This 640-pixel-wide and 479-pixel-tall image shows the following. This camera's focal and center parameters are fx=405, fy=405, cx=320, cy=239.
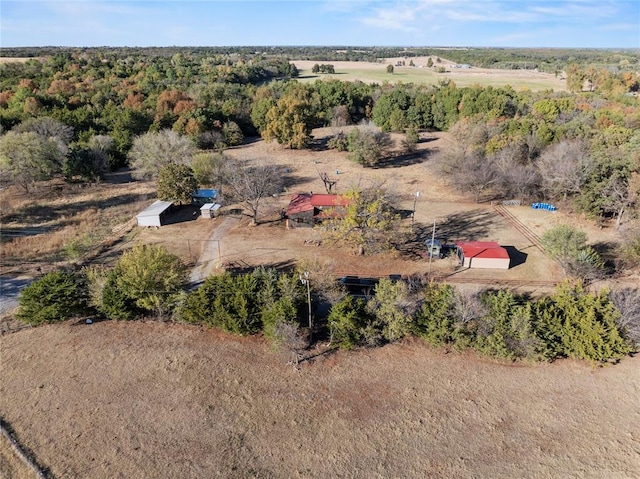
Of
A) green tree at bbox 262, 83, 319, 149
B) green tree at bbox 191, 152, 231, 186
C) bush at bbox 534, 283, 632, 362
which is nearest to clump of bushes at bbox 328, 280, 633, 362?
bush at bbox 534, 283, 632, 362

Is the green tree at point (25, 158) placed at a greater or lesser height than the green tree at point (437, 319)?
greater

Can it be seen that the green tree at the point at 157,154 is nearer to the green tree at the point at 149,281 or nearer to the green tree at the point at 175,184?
the green tree at the point at 175,184

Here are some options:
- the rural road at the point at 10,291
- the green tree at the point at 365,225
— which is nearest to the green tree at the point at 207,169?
the green tree at the point at 365,225

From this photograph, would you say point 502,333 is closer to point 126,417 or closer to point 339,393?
point 339,393

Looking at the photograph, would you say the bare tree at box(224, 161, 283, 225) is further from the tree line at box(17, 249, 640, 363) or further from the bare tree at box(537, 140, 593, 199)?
the bare tree at box(537, 140, 593, 199)

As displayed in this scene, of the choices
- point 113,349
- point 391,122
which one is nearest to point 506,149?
point 391,122

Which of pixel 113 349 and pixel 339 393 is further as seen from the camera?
pixel 113 349
